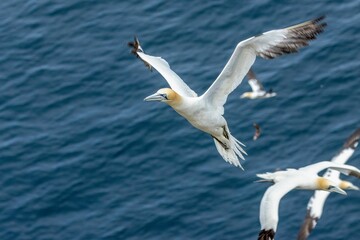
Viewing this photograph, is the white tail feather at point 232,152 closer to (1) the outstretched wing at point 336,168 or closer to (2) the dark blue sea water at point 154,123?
(1) the outstretched wing at point 336,168

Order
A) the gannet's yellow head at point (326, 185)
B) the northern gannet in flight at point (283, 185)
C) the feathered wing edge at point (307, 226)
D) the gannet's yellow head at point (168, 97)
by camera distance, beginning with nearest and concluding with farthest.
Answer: the gannet's yellow head at point (168, 97) < the northern gannet in flight at point (283, 185) < the gannet's yellow head at point (326, 185) < the feathered wing edge at point (307, 226)

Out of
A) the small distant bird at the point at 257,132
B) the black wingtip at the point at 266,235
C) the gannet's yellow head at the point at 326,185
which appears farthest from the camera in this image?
the small distant bird at the point at 257,132

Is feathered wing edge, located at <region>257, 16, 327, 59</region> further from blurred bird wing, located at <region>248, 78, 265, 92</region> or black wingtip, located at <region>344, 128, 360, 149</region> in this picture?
blurred bird wing, located at <region>248, 78, 265, 92</region>

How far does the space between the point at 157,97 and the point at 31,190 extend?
10685mm

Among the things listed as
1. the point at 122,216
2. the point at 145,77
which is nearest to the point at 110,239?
the point at 122,216

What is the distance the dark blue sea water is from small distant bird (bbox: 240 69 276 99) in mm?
279

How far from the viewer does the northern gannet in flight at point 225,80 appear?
59.9 ft

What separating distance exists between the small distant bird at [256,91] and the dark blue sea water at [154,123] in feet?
0.92

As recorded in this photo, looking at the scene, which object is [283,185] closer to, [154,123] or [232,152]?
[232,152]

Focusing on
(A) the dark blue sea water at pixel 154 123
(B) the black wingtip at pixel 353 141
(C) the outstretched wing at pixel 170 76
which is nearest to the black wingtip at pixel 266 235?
(C) the outstretched wing at pixel 170 76

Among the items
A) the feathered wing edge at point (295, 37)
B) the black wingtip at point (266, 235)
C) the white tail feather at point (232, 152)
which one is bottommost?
the black wingtip at point (266, 235)

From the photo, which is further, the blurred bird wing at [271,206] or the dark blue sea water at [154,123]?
the dark blue sea water at [154,123]

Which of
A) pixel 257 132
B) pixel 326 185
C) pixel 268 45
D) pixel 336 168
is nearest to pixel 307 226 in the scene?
pixel 326 185

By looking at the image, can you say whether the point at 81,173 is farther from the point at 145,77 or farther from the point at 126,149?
the point at 145,77
